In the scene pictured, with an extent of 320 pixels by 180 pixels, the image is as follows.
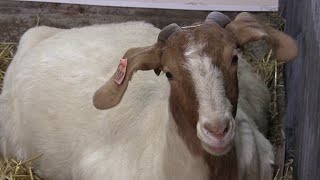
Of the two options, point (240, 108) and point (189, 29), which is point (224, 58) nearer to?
point (189, 29)

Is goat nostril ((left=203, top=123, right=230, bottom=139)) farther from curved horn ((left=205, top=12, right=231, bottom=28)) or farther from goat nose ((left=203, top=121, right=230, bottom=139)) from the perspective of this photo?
curved horn ((left=205, top=12, right=231, bottom=28))

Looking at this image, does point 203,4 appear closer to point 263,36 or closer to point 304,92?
point 304,92

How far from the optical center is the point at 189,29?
4.06m

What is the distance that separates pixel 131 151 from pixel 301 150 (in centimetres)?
108

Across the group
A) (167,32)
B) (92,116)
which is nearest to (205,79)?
(167,32)

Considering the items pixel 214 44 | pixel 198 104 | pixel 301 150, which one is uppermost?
pixel 214 44

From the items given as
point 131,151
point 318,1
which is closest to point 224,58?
point 318,1

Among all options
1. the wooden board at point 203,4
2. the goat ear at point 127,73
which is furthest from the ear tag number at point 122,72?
the wooden board at point 203,4

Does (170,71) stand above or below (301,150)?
above

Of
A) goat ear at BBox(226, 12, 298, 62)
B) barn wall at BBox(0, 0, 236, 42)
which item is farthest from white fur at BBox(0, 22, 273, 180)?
barn wall at BBox(0, 0, 236, 42)

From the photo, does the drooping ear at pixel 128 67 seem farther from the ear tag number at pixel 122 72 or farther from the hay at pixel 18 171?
the hay at pixel 18 171

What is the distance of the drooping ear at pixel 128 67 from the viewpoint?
4086 mm

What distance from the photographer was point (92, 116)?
16.9 ft

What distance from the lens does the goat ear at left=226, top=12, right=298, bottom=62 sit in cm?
410
